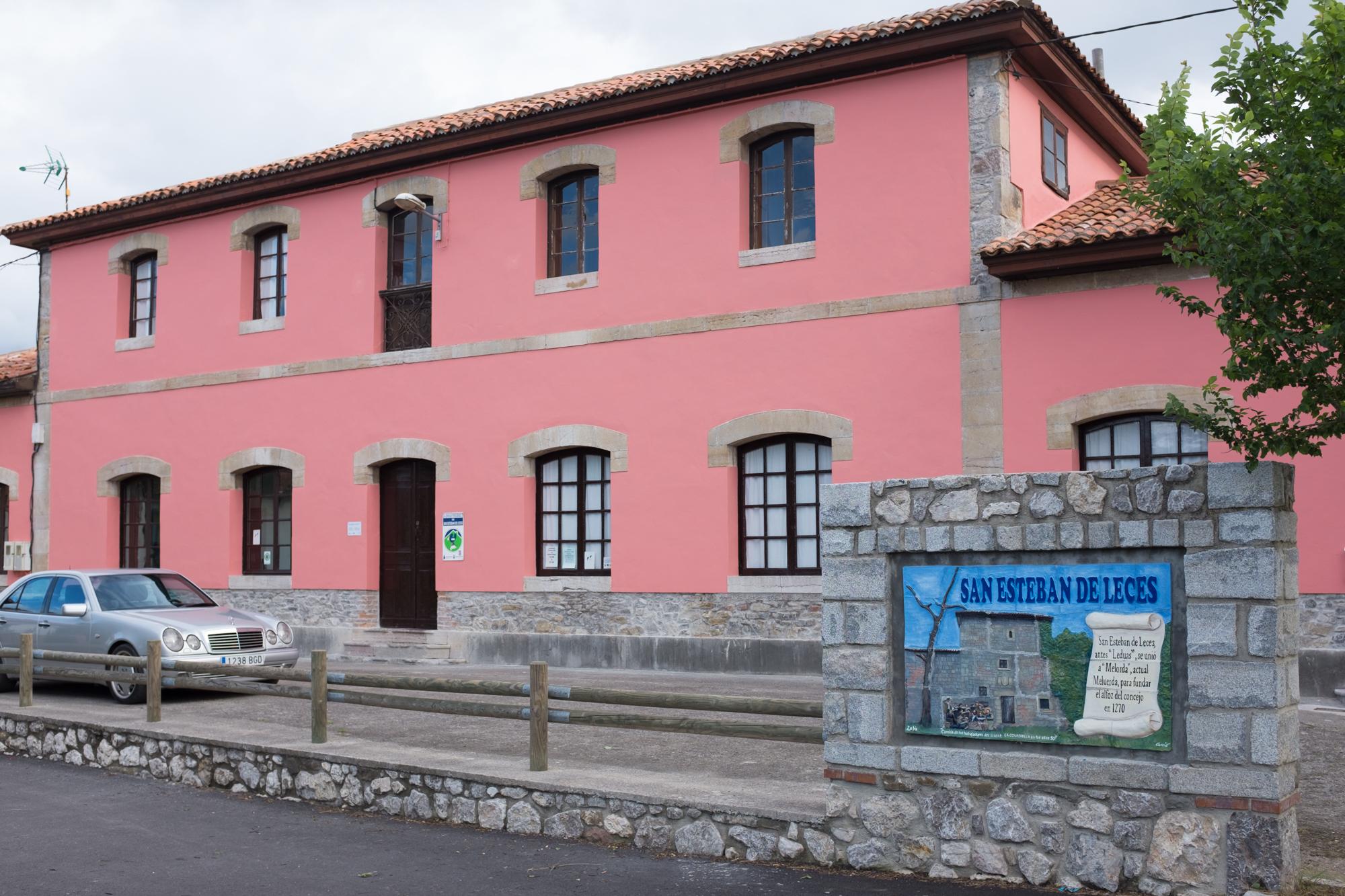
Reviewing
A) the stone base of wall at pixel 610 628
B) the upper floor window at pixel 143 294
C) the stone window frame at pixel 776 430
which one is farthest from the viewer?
the upper floor window at pixel 143 294

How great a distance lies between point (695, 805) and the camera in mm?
7008

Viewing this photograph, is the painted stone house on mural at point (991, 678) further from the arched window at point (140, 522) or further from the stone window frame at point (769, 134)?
the arched window at point (140, 522)

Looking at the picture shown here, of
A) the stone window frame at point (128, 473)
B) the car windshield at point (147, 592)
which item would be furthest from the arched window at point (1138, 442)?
the stone window frame at point (128, 473)

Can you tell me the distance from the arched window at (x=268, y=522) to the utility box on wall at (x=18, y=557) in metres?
4.79

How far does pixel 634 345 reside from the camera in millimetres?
15820

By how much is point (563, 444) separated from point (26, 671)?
6686 millimetres

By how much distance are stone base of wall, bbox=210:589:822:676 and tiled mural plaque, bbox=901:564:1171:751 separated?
6.94m

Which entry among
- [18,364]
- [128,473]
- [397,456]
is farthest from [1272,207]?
[18,364]

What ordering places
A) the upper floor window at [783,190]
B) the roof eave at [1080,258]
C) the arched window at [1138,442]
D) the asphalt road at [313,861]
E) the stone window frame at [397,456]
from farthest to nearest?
the stone window frame at [397,456] < the upper floor window at [783,190] < the arched window at [1138,442] < the roof eave at [1080,258] < the asphalt road at [313,861]

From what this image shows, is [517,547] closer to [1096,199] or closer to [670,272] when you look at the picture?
[670,272]

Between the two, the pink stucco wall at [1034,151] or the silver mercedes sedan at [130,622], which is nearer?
the silver mercedes sedan at [130,622]

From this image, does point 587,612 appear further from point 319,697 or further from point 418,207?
point 319,697

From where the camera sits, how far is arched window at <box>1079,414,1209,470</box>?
505 inches

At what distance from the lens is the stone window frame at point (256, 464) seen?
734 inches
